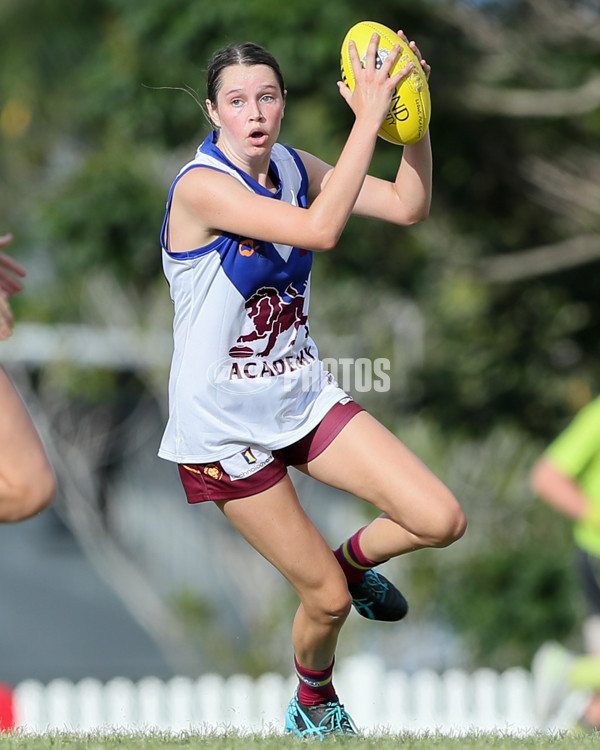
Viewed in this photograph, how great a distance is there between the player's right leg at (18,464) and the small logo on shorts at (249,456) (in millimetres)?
968

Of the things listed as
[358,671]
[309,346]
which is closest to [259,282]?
[309,346]

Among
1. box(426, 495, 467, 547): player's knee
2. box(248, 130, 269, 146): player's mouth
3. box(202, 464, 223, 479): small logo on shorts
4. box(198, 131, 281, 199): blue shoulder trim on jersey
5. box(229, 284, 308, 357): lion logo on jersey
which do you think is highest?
box(248, 130, 269, 146): player's mouth

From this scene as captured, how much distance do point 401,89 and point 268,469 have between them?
1451mm

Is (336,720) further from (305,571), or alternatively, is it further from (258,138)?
(258,138)

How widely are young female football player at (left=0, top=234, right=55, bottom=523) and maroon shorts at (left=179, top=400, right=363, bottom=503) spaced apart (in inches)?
37.2

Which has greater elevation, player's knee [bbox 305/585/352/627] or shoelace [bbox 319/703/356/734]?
player's knee [bbox 305/585/352/627]

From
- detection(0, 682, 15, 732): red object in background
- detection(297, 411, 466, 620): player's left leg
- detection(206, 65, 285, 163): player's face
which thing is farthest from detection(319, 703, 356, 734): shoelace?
detection(0, 682, 15, 732): red object in background

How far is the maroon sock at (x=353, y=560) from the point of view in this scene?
507cm

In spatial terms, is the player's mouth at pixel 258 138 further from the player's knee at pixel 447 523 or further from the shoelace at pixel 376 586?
the shoelace at pixel 376 586

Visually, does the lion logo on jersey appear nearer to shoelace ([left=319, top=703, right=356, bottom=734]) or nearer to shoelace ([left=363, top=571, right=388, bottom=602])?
shoelace ([left=363, top=571, right=388, bottom=602])

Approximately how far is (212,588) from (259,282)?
718 inches

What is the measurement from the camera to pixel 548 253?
1264 cm

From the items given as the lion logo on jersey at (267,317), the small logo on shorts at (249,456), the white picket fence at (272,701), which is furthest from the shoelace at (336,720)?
the white picket fence at (272,701)

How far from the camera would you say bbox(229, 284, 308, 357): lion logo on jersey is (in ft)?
15.3
